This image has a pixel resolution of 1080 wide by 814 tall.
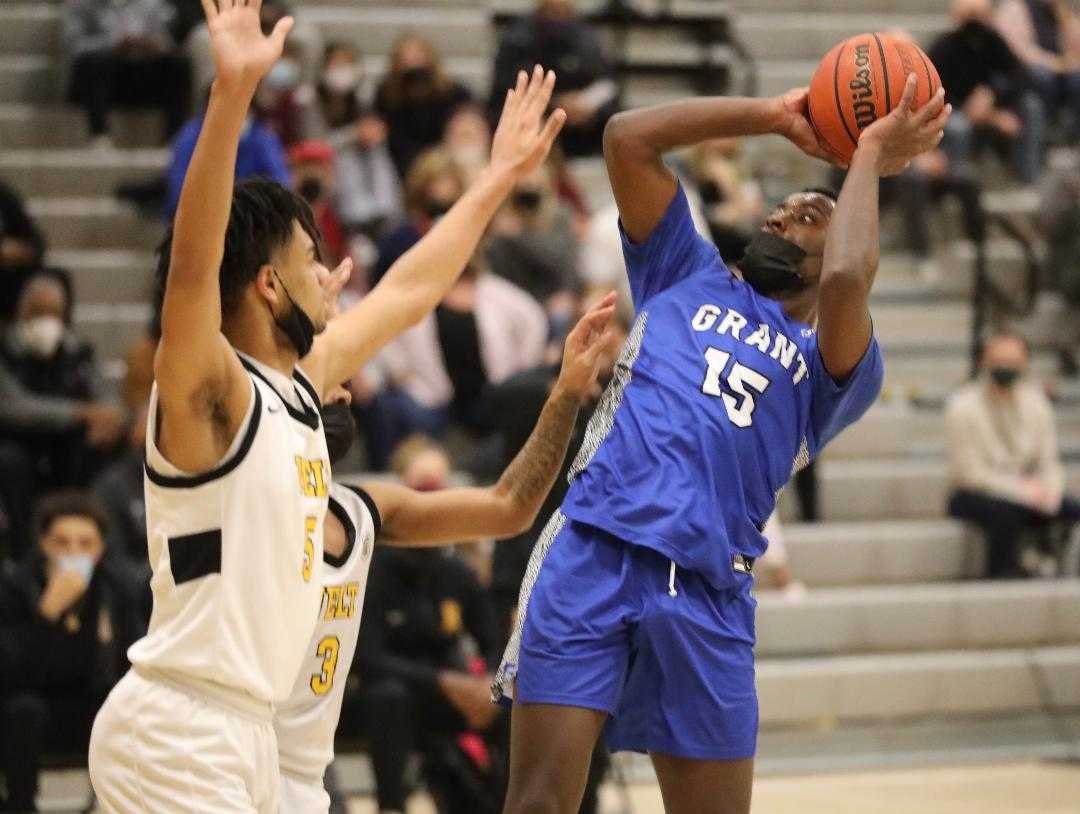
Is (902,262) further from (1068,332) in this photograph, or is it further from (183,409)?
(183,409)

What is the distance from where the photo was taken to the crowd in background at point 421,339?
704cm

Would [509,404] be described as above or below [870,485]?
above

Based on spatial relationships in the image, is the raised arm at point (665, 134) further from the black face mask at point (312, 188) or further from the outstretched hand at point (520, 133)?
the black face mask at point (312, 188)

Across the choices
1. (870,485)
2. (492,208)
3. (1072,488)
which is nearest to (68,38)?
(870,485)

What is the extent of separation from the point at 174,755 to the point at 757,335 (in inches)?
66.0

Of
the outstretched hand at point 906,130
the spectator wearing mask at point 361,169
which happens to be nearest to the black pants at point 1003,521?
the spectator wearing mask at point 361,169

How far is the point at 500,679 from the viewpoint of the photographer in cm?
423

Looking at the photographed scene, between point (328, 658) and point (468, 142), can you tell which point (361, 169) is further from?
point (328, 658)

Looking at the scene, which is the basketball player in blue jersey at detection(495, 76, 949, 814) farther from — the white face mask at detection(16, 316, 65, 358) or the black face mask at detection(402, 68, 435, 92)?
the black face mask at detection(402, 68, 435, 92)

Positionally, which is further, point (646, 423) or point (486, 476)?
point (486, 476)

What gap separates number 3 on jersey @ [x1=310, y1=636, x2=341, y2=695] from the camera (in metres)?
3.83

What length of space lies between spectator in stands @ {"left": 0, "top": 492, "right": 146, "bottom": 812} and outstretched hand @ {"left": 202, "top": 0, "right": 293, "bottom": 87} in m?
4.28

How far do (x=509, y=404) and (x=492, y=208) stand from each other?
256cm

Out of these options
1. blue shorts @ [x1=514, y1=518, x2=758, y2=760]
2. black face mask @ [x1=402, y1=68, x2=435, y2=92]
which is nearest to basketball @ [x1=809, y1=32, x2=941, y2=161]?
blue shorts @ [x1=514, y1=518, x2=758, y2=760]
